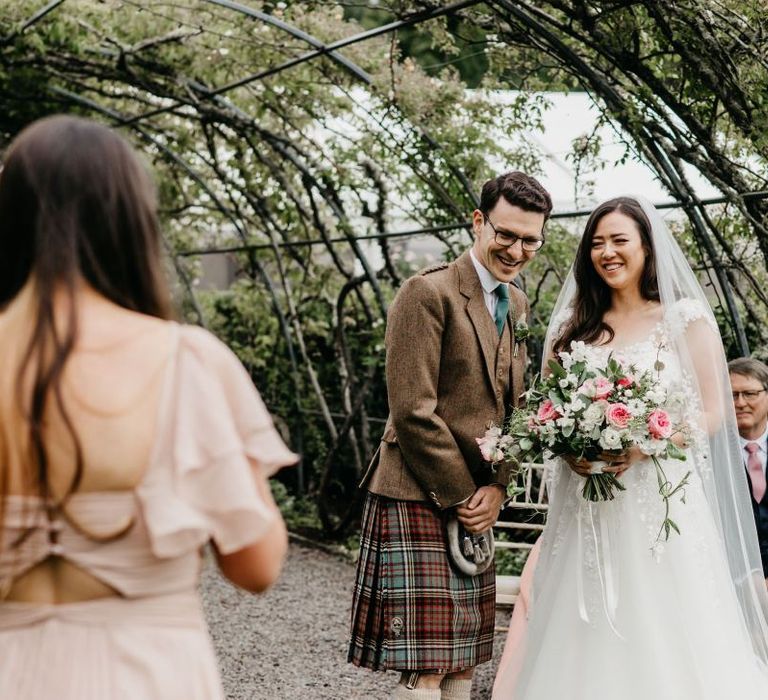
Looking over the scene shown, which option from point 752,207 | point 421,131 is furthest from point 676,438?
point 421,131

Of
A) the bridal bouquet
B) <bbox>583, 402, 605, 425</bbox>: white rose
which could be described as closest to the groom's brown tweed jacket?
the bridal bouquet

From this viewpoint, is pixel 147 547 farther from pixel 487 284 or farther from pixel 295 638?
pixel 295 638

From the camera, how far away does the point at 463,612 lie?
3.38 m

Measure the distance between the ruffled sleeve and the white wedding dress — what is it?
1.95 m

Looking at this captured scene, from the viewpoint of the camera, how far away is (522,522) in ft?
19.8

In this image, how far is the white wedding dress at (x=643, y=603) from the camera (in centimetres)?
325

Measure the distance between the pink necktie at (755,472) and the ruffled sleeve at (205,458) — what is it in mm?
2591

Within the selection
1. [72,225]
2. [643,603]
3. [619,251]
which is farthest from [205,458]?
[619,251]

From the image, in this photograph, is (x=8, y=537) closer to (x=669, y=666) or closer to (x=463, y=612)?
(x=463, y=612)

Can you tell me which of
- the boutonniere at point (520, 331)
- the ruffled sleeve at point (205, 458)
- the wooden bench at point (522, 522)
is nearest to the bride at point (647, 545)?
the boutonniere at point (520, 331)

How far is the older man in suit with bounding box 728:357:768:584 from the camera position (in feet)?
12.5

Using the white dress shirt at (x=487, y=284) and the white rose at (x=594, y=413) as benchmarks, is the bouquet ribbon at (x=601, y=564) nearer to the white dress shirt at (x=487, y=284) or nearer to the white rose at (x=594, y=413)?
the white rose at (x=594, y=413)

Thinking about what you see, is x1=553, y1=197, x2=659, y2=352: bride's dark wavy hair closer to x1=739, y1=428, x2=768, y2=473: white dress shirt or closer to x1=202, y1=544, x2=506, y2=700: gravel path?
x1=739, y1=428, x2=768, y2=473: white dress shirt

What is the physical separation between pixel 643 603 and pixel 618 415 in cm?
62
